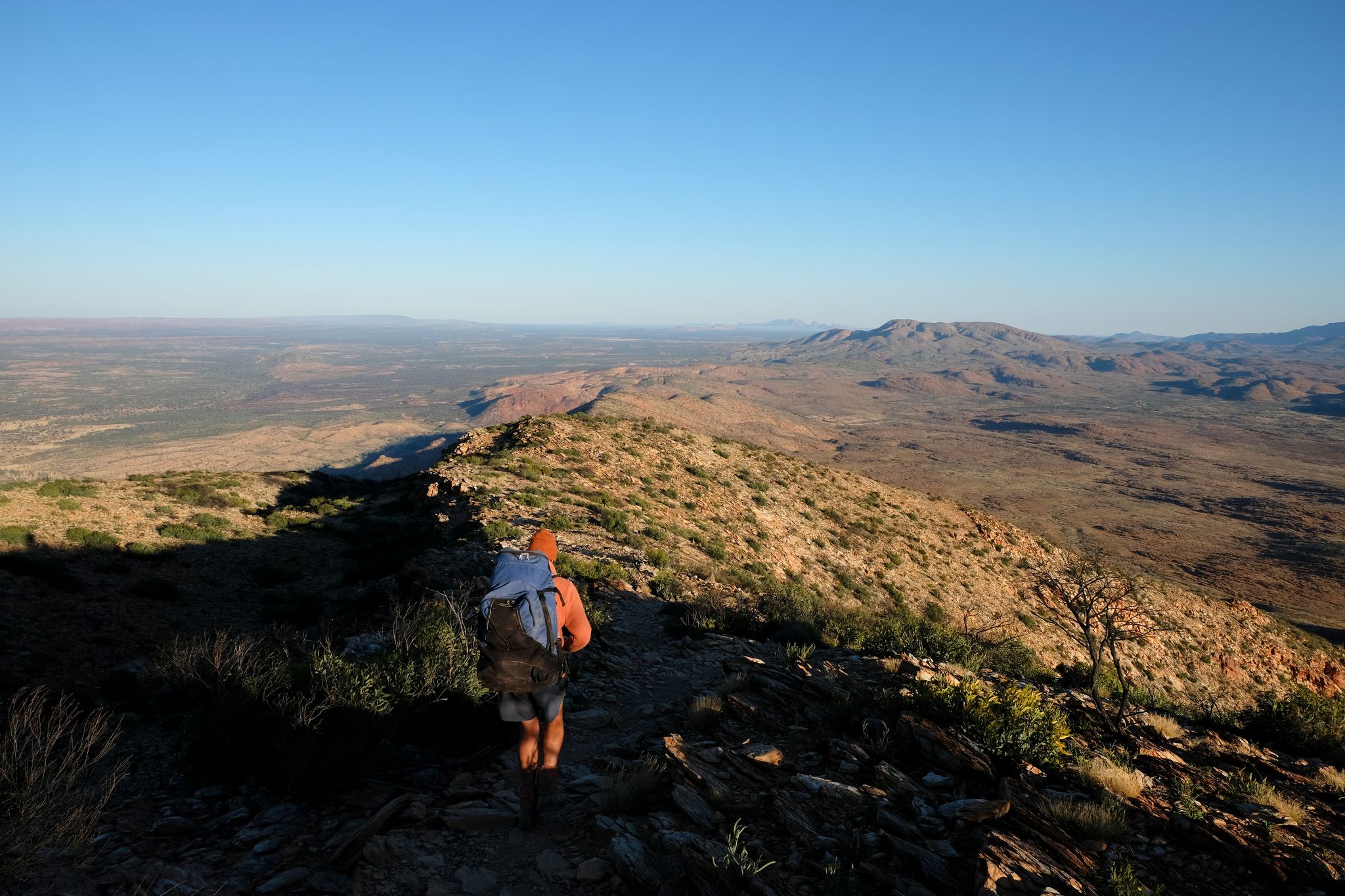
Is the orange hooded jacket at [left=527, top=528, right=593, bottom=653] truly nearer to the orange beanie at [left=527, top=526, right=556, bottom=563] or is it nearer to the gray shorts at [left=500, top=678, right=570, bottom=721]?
the orange beanie at [left=527, top=526, right=556, bottom=563]

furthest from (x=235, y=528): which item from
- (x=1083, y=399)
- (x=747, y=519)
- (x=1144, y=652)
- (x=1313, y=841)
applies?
(x=1083, y=399)

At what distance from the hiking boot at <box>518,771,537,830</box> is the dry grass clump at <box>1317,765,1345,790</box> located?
307 inches

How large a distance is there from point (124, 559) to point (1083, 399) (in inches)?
8489

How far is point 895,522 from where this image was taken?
28.1 m

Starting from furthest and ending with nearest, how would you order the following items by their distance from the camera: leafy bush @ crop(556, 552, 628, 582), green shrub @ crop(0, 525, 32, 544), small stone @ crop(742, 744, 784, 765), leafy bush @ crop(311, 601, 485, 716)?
green shrub @ crop(0, 525, 32, 544) < leafy bush @ crop(556, 552, 628, 582) < leafy bush @ crop(311, 601, 485, 716) < small stone @ crop(742, 744, 784, 765)

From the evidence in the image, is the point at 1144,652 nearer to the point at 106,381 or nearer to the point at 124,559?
the point at 124,559

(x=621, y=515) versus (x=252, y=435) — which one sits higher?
(x=621, y=515)

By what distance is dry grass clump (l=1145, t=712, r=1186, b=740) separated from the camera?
286 inches

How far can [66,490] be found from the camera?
20328 mm

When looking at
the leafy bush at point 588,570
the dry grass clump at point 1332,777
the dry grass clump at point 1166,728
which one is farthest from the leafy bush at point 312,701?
the dry grass clump at point 1332,777

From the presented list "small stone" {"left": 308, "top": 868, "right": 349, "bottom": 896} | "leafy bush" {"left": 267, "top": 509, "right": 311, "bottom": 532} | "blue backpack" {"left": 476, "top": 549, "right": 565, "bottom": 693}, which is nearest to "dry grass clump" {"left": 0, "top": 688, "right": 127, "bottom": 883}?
"small stone" {"left": 308, "top": 868, "right": 349, "bottom": 896}

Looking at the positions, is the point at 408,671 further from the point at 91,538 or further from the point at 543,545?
the point at 91,538

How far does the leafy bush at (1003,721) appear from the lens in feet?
19.1

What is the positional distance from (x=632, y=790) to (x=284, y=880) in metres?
2.39
